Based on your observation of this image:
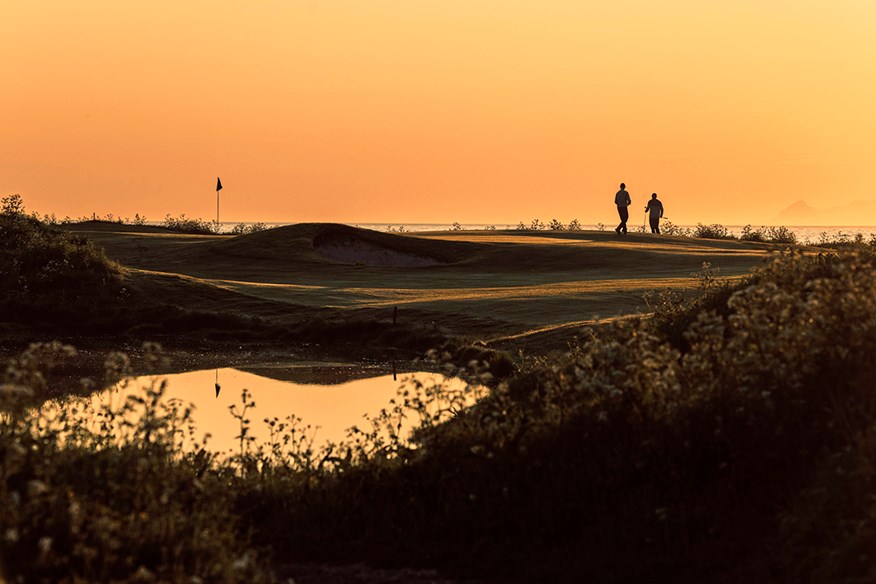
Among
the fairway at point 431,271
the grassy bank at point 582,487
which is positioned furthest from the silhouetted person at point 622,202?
the grassy bank at point 582,487

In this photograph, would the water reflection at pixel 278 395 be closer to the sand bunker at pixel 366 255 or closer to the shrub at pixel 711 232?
the sand bunker at pixel 366 255

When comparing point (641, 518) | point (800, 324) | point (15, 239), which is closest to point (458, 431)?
point (641, 518)

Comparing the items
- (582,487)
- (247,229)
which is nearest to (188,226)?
(247,229)

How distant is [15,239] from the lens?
4466 cm

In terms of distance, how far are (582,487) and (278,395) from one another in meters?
15.4

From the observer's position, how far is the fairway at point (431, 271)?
3809 cm

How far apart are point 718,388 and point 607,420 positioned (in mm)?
1145

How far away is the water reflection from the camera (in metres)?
22.1

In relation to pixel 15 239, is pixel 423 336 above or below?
below

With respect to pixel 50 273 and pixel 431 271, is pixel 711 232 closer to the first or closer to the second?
pixel 431 271

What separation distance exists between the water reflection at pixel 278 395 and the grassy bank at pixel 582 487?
6.85 m

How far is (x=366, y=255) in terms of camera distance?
2354 inches

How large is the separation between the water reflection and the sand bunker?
26.4 metres

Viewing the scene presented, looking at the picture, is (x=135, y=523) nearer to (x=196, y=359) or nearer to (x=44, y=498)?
(x=44, y=498)
